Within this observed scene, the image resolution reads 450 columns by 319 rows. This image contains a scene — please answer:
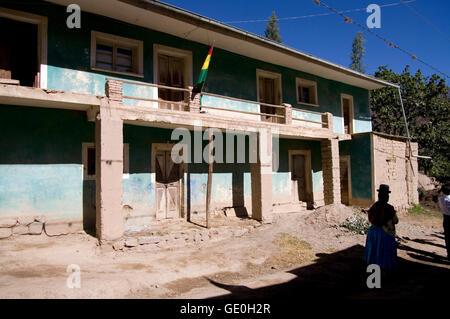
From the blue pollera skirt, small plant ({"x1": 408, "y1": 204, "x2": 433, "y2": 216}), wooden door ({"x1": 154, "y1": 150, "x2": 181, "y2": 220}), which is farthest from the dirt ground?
small plant ({"x1": 408, "y1": 204, "x2": 433, "y2": 216})

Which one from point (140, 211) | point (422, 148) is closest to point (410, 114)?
point (422, 148)

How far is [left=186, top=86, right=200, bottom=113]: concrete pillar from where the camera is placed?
8.77 meters

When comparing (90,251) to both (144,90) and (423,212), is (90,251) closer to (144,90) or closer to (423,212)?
(144,90)

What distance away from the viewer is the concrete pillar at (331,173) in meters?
12.3

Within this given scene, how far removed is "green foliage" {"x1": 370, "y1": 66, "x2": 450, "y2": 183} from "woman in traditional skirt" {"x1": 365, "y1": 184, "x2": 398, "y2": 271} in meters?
16.6

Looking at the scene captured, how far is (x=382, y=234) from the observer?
541 cm

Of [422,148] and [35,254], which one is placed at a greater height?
[422,148]

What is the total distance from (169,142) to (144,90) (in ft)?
6.18

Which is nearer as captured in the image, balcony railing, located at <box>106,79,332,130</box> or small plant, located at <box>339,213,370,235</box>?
balcony railing, located at <box>106,79,332,130</box>

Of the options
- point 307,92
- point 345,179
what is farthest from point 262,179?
point 345,179

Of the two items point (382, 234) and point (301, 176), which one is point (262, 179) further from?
point (382, 234)

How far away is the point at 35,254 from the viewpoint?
20.7 feet

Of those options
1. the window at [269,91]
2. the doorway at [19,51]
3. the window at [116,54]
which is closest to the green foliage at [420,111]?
the window at [269,91]

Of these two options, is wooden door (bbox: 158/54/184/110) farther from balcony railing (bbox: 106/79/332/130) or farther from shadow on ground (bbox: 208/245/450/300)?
shadow on ground (bbox: 208/245/450/300)
